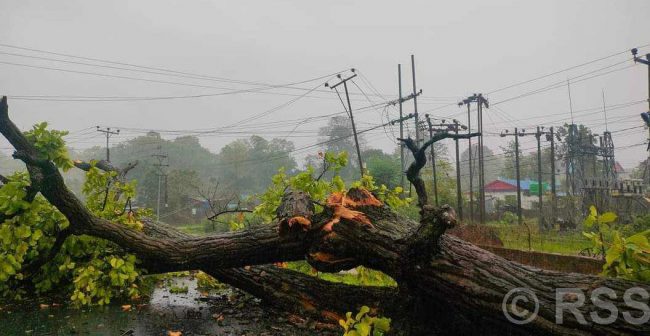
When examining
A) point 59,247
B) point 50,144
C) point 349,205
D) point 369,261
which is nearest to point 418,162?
point 349,205

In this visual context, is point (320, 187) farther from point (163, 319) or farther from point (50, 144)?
point (50, 144)

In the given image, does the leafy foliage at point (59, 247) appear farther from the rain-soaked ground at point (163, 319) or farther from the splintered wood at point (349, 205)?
the splintered wood at point (349, 205)

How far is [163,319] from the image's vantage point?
464 cm

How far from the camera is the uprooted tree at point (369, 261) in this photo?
274cm

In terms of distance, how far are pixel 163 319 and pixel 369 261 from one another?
2.66 meters

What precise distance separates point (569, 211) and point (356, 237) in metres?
19.9

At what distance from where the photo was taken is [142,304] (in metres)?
5.35

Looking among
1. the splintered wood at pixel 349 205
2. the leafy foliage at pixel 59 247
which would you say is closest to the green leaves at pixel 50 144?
the leafy foliage at pixel 59 247

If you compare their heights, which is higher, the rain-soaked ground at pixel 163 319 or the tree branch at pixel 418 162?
the tree branch at pixel 418 162

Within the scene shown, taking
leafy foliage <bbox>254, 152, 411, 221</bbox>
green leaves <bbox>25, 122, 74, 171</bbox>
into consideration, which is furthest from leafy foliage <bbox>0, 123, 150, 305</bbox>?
leafy foliage <bbox>254, 152, 411, 221</bbox>

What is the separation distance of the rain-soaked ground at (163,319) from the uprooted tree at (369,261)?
10.3 inches

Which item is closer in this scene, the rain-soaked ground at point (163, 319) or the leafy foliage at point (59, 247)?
the rain-soaked ground at point (163, 319)

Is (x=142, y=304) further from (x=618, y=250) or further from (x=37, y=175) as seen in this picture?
(x=618, y=250)

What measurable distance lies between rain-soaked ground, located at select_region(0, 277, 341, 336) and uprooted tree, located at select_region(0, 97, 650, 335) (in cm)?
26
